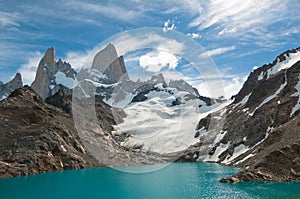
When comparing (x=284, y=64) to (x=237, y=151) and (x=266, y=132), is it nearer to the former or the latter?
(x=266, y=132)

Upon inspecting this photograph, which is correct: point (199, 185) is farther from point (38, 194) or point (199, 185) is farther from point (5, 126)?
point (5, 126)

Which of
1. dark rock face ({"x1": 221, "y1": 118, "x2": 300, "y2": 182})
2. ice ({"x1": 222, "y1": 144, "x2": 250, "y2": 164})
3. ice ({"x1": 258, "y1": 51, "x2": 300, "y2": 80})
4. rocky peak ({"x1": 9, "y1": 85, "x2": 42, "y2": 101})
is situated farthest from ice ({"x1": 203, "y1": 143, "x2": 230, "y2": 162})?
rocky peak ({"x1": 9, "y1": 85, "x2": 42, "y2": 101})

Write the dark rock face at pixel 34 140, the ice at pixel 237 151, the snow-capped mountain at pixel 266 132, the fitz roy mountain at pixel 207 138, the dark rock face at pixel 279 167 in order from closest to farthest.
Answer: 1. the dark rock face at pixel 279 167
2. the snow-capped mountain at pixel 266 132
3. the fitz roy mountain at pixel 207 138
4. the dark rock face at pixel 34 140
5. the ice at pixel 237 151

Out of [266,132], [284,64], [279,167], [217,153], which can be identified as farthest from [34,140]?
[284,64]

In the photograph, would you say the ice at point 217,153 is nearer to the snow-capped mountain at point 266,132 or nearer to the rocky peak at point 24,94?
the snow-capped mountain at point 266,132

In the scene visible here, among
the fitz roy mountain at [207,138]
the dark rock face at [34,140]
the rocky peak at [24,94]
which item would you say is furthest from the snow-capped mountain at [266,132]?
the rocky peak at [24,94]

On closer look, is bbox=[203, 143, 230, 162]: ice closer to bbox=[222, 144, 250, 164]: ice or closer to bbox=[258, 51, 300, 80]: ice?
bbox=[222, 144, 250, 164]: ice
